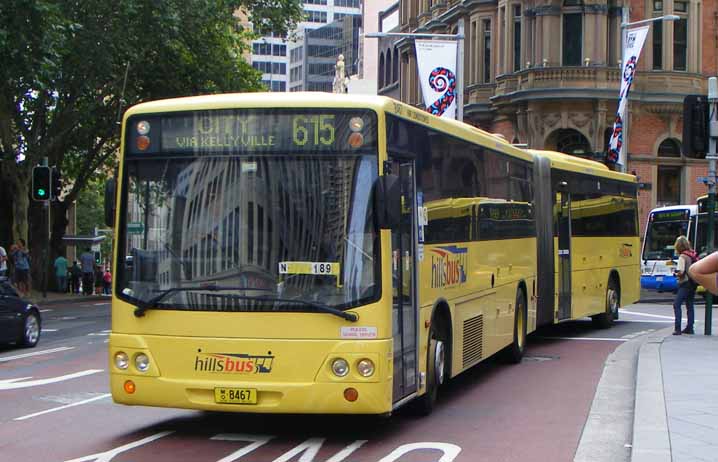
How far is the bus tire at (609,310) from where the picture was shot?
2303 centimetres

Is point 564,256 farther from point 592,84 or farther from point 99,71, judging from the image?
point 592,84

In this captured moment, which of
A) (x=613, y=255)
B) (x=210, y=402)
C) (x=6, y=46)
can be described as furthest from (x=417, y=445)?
(x=6, y=46)

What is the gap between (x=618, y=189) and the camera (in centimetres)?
2397

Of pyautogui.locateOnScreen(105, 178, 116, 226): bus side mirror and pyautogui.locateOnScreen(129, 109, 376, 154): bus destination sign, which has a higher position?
pyautogui.locateOnScreen(129, 109, 376, 154): bus destination sign

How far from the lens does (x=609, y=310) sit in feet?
75.8

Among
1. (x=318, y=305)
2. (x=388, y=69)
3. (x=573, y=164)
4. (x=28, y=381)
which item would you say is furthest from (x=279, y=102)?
(x=388, y=69)

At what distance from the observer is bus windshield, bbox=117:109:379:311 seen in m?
9.59

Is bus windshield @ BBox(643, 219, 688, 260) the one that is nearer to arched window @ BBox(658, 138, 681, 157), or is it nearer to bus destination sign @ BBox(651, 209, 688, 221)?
bus destination sign @ BBox(651, 209, 688, 221)

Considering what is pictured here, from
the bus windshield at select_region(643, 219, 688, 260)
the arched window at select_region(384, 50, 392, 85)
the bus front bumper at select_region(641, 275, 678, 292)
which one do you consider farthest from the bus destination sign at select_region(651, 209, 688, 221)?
the arched window at select_region(384, 50, 392, 85)

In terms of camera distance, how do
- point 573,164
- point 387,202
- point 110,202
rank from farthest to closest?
point 573,164
point 110,202
point 387,202

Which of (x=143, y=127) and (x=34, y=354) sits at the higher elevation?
(x=143, y=127)

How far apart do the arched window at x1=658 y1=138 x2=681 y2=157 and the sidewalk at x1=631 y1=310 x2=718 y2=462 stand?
30837 millimetres

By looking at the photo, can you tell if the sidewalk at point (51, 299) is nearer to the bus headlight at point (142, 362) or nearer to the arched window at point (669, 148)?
the arched window at point (669, 148)

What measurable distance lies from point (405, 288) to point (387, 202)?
1131 millimetres
